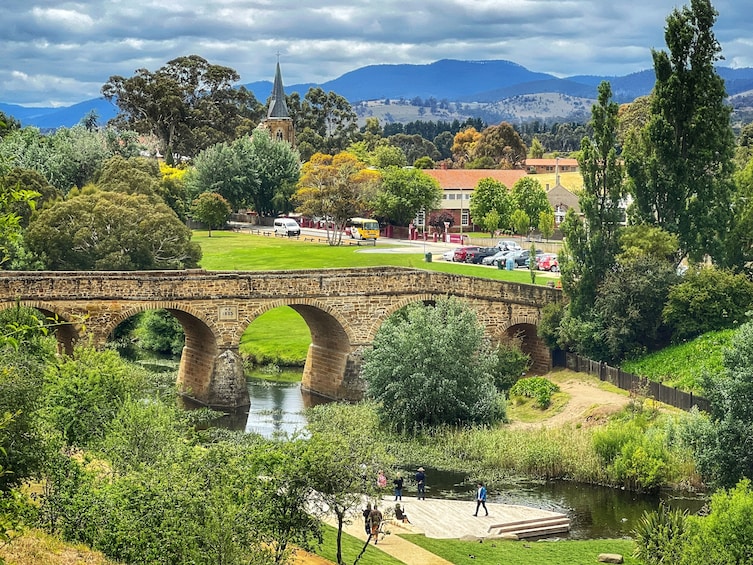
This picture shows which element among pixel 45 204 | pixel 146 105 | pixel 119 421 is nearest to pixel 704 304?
pixel 119 421

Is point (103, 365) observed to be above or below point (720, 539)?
above

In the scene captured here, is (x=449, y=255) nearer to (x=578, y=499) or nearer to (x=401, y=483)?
(x=578, y=499)

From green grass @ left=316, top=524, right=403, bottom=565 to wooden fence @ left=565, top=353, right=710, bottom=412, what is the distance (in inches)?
734

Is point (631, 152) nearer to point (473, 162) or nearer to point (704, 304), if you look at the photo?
point (704, 304)

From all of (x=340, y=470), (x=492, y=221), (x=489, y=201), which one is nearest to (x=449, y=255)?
(x=492, y=221)

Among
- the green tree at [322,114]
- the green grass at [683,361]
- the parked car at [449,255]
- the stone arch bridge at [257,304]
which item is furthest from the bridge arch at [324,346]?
the green tree at [322,114]

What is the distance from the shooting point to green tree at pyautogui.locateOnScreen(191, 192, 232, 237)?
340 feet

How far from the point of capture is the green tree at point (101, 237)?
6644cm

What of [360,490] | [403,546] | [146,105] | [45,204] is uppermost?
[146,105]

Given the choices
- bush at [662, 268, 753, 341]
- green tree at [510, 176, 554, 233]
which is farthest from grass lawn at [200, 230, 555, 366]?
bush at [662, 268, 753, 341]

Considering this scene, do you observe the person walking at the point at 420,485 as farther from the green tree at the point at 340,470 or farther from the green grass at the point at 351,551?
the green tree at the point at 340,470

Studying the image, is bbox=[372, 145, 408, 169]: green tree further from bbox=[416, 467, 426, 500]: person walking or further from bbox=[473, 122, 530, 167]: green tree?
bbox=[416, 467, 426, 500]: person walking

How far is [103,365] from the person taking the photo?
3903 centimetres

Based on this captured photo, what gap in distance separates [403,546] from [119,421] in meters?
8.59
